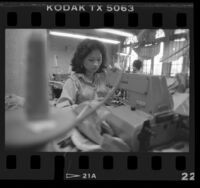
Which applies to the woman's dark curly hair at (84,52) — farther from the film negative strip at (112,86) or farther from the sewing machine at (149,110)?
the sewing machine at (149,110)

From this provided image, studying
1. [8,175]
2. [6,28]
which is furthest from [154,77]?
[8,175]

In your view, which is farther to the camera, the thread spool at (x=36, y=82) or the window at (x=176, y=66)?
the window at (x=176, y=66)

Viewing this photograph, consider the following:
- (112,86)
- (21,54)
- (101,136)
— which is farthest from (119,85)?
(21,54)

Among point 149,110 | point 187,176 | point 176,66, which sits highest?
point 176,66

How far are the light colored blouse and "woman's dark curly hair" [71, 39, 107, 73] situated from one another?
40 millimetres

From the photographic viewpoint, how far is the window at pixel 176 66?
923mm

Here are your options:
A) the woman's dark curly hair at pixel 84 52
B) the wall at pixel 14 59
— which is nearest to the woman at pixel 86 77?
the woman's dark curly hair at pixel 84 52

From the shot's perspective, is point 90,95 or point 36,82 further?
point 90,95

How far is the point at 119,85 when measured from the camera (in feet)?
3.01

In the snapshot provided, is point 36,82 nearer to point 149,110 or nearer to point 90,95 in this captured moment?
point 90,95

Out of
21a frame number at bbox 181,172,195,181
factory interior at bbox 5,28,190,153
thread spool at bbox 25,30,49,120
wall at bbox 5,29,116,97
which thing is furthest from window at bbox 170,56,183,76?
thread spool at bbox 25,30,49,120

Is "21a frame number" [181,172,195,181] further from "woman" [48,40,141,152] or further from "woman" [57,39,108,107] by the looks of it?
"woman" [57,39,108,107]

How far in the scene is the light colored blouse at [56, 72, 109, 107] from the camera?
927 millimetres

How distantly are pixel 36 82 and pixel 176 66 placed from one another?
2.45ft
